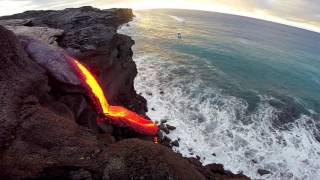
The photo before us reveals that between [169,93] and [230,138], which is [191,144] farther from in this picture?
[169,93]

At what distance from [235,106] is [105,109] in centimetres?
2356

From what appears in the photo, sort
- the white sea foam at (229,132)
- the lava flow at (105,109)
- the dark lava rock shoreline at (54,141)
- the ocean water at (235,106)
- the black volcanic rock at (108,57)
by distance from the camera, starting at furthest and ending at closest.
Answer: the ocean water at (235,106), the white sea foam at (229,132), the black volcanic rock at (108,57), the lava flow at (105,109), the dark lava rock shoreline at (54,141)

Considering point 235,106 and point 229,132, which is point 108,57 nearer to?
point 229,132

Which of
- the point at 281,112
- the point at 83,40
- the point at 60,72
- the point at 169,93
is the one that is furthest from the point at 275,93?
the point at 60,72

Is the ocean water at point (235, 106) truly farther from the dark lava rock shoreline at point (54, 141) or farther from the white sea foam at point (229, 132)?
the dark lava rock shoreline at point (54, 141)

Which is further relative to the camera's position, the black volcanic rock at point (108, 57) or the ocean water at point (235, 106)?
the ocean water at point (235, 106)

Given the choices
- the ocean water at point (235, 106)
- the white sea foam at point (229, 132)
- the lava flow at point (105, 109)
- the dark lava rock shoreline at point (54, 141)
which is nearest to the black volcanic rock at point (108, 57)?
the lava flow at point (105, 109)

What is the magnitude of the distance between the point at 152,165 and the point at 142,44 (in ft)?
182

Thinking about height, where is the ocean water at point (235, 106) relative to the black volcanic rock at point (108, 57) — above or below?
below

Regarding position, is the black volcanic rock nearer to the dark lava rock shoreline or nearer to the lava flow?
the lava flow

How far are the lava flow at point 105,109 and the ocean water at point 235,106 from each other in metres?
7.20

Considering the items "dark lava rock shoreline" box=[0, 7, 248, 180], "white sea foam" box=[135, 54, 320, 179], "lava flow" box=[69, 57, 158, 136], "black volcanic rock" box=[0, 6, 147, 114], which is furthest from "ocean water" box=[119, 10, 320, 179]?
"dark lava rock shoreline" box=[0, 7, 248, 180]

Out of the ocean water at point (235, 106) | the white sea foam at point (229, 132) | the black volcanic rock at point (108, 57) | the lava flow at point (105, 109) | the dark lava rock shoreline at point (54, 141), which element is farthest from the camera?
the ocean water at point (235, 106)

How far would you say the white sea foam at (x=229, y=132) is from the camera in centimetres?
3066
